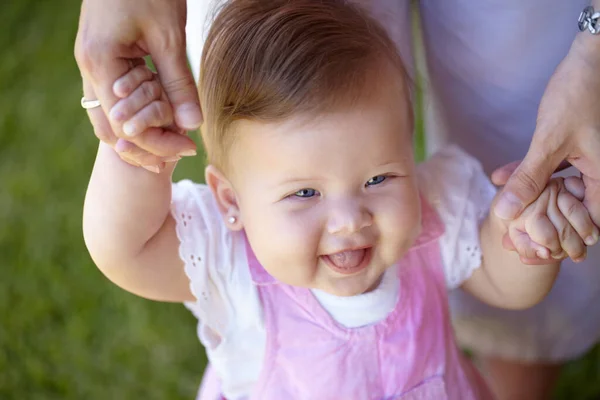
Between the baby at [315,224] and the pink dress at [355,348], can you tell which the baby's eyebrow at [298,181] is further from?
the pink dress at [355,348]

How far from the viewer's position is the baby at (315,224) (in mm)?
958

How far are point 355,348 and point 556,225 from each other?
340 millimetres

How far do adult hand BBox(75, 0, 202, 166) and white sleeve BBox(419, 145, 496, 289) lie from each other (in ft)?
1.44

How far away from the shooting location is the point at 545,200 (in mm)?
1008

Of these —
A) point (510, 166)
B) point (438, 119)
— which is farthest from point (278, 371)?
point (438, 119)

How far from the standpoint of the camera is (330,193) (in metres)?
0.98

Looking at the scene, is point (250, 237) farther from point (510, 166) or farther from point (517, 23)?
point (517, 23)

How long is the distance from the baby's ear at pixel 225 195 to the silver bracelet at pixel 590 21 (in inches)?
20.8

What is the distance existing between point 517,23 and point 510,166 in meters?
0.26

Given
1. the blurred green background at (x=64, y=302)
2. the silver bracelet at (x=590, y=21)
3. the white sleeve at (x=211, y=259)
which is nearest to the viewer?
the silver bracelet at (x=590, y=21)

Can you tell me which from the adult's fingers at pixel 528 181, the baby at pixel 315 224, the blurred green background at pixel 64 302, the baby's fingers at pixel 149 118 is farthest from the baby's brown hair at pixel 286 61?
the blurred green background at pixel 64 302

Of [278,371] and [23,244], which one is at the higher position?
[278,371]

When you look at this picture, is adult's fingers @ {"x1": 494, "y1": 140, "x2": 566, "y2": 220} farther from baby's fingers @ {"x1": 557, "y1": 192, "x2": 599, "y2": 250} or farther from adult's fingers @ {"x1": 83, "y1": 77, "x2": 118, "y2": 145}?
adult's fingers @ {"x1": 83, "y1": 77, "x2": 118, "y2": 145}

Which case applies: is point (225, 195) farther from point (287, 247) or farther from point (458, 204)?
point (458, 204)
